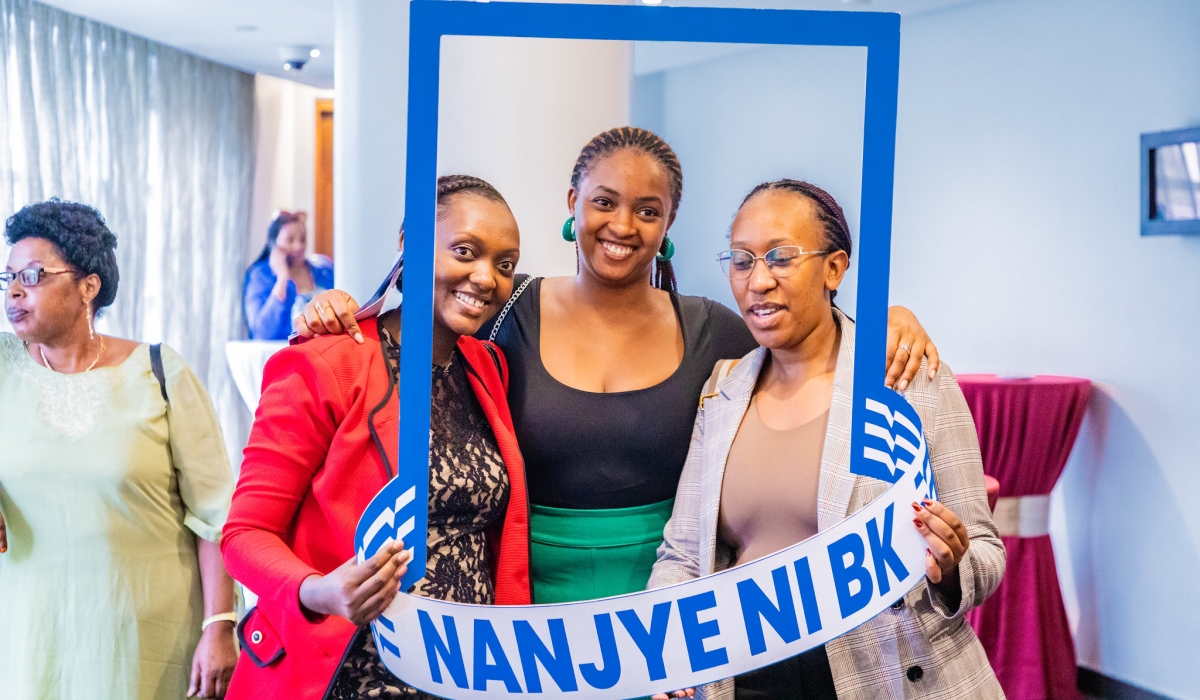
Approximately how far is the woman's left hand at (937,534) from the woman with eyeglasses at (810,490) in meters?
0.10

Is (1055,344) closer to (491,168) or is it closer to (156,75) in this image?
(491,168)

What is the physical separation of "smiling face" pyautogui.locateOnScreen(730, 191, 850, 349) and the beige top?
16cm

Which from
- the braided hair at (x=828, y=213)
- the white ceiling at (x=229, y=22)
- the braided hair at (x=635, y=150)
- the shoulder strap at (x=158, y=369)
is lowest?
the shoulder strap at (x=158, y=369)

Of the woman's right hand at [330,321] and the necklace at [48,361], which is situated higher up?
the woman's right hand at [330,321]

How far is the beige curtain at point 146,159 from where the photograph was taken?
595 centimetres

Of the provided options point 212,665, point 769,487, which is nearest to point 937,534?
point 769,487

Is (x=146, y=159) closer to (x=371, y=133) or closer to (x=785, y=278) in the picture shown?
(x=371, y=133)

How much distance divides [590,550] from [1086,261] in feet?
12.1

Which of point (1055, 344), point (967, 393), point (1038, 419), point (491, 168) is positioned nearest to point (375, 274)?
point (491, 168)

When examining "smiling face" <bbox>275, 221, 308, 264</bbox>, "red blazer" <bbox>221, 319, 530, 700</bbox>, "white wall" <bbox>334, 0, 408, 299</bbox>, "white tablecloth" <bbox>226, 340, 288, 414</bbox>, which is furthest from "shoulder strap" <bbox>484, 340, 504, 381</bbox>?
"smiling face" <bbox>275, 221, 308, 264</bbox>

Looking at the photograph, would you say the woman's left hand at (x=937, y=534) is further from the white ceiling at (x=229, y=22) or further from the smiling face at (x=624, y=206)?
the white ceiling at (x=229, y=22)

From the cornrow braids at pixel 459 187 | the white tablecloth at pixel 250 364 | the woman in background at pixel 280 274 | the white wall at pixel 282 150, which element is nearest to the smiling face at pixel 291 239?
the woman in background at pixel 280 274

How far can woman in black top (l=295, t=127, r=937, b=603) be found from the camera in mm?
1355

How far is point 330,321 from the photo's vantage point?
147 centimetres
